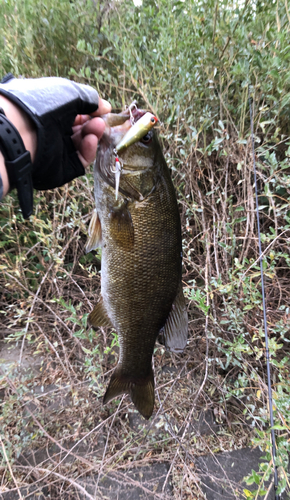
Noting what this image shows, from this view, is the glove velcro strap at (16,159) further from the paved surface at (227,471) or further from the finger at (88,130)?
the paved surface at (227,471)

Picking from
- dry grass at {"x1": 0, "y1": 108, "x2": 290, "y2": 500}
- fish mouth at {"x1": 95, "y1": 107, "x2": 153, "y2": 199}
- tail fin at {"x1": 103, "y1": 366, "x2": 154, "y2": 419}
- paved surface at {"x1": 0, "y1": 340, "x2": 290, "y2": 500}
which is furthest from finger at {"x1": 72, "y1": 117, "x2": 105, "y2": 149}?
paved surface at {"x1": 0, "y1": 340, "x2": 290, "y2": 500}

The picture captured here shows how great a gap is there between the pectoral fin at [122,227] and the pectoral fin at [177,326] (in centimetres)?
33

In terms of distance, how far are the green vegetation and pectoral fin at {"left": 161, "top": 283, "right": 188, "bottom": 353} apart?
0.26 meters

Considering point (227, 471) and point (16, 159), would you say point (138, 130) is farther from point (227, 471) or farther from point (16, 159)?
point (227, 471)

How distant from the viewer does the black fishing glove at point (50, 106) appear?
0.98 meters

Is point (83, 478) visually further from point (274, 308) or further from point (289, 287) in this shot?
point (289, 287)

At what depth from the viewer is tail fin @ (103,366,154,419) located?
4.06 feet

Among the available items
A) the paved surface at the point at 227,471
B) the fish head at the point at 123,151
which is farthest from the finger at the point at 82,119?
the paved surface at the point at 227,471

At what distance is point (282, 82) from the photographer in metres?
1.39

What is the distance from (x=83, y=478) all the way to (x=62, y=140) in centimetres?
220

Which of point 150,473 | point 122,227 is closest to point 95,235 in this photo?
point 122,227

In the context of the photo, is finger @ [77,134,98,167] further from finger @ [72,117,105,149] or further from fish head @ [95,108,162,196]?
fish head @ [95,108,162,196]

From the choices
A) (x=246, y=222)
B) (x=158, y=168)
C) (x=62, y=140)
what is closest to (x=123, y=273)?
(x=158, y=168)

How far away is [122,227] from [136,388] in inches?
32.2
